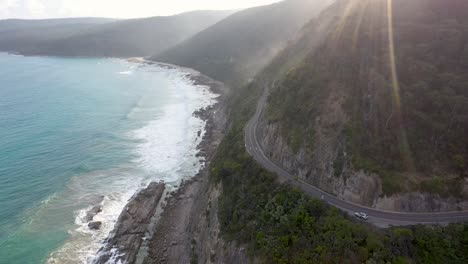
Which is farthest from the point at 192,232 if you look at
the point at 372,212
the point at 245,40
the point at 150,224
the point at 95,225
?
the point at 245,40

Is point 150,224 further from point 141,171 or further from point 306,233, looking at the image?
point 306,233

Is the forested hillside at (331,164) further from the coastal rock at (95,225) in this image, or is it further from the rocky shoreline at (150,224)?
the coastal rock at (95,225)

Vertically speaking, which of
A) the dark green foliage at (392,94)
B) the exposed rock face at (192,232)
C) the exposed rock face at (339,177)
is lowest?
the exposed rock face at (192,232)

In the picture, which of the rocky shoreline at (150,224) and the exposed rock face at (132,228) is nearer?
the exposed rock face at (132,228)

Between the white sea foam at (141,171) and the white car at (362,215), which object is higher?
the white car at (362,215)

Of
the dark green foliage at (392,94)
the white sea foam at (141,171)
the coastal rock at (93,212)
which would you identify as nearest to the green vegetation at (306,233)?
the dark green foliage at (392,94)

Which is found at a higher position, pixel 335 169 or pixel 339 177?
pixel 335 169
